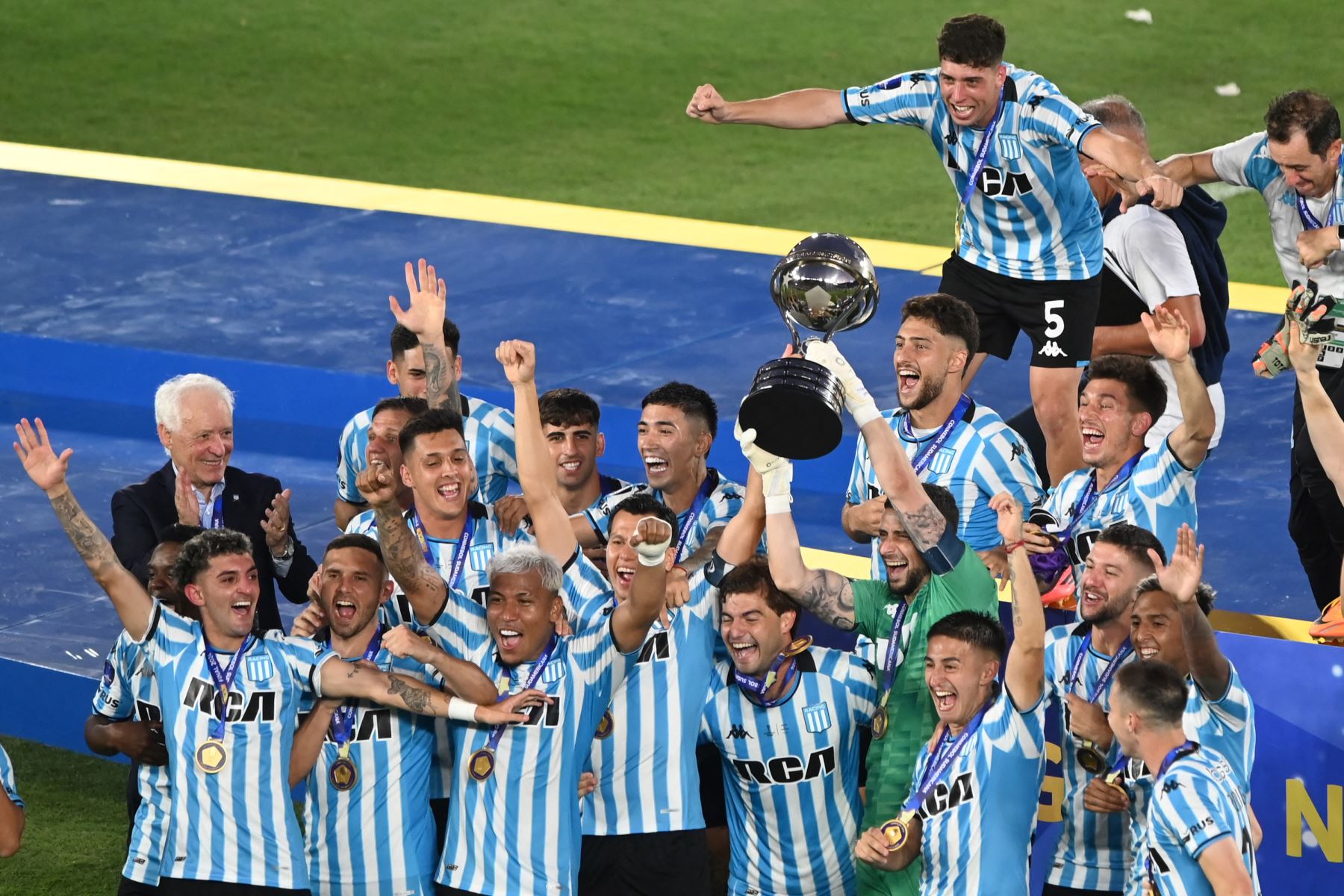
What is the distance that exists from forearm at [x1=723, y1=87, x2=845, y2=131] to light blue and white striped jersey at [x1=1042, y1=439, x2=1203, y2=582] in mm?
2057

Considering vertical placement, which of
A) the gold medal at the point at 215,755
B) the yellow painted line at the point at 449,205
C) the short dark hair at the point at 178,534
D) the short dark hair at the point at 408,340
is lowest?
the gold medal at the point at 215,755

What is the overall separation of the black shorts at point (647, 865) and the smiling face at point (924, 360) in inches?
61.5

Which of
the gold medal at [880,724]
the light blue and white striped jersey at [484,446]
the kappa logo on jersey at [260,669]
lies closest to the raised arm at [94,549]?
the kappa logo on jersey at [260,669]

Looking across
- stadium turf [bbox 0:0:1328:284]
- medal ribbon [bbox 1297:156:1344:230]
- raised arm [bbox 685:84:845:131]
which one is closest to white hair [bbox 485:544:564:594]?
raised arm [bbox 685:84:845:131]

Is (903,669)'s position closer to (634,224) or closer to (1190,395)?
(1190,395)

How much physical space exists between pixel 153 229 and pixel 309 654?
936cm

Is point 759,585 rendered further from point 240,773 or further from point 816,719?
point 240,773

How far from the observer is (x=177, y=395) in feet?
23.8

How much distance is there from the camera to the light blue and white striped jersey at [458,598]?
6391mm

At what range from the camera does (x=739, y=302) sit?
43.4 feet

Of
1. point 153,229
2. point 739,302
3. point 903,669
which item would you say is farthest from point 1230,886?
point 153,229

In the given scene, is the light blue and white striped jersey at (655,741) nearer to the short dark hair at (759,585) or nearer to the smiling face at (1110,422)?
the short dark hair at (759,585)

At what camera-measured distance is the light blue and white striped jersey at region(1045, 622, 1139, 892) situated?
620 cm

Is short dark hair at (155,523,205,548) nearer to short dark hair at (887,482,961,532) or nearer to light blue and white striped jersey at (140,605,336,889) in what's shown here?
light blue and white striped jersey at (140,605,336,889)
